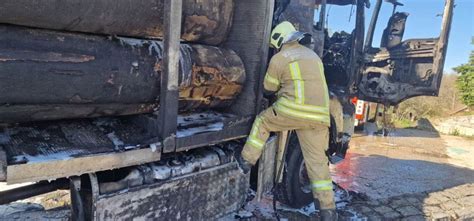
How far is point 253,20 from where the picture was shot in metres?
2.96

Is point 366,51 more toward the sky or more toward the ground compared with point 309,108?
more toward the sky

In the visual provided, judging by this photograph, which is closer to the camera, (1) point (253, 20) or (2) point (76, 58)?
(2) point (76, 58)

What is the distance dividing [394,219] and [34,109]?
3.56 metres

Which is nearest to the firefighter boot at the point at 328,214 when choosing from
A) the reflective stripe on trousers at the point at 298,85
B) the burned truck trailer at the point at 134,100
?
the burned truck trailer at the point at 134,100

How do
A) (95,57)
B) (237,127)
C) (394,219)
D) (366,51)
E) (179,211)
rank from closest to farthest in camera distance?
1. (95,57)
2. (179,211)
3. (237,127)
4. (394,219)
5. (366,51)

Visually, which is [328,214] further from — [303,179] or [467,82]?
[467,82]

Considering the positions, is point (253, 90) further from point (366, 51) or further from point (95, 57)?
point (366, 51)

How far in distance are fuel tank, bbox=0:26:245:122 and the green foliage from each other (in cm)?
1526

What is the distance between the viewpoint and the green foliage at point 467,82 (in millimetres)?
14891

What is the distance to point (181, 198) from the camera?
238 centimetres

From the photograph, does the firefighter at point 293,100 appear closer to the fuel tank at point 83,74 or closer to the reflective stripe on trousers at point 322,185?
the reflective stripe on trousers at point 322,185

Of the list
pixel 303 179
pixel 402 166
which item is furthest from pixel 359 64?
pixel 402 166

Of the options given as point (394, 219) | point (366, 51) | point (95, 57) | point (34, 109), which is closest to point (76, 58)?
point (95, 57)

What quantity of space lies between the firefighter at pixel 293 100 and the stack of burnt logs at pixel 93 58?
0.52 meters
